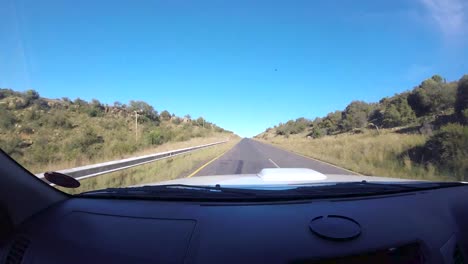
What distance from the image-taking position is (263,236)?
2.05m

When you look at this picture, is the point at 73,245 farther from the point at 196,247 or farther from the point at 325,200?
the point at 325,200

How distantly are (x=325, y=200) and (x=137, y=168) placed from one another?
1263 cm

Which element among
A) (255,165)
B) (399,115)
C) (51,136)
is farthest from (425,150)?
(399,115)

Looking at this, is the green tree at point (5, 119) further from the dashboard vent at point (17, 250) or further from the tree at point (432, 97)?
the tree at point (432, 97)

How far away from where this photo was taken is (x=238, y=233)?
2.07 m

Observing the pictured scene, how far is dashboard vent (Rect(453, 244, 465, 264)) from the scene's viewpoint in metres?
2.26

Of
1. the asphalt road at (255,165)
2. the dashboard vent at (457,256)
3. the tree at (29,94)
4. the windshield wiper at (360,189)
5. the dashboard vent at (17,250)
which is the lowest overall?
the asphalt road at (255,165)

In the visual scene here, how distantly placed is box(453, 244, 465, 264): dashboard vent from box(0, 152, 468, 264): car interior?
1 cm

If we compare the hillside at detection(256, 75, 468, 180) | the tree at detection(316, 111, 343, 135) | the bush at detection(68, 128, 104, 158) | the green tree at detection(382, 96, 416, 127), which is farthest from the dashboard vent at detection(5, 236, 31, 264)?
the tree at detection(316, 111, 343, 135)

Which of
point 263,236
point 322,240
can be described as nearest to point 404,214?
point 322,240

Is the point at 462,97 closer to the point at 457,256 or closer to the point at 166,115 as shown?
the point at 457,256

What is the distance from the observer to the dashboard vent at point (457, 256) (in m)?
2.26

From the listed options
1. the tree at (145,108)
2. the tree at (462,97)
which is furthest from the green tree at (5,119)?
the tree at (145,108)

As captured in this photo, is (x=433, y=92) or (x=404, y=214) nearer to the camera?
(x=404, y=214)
